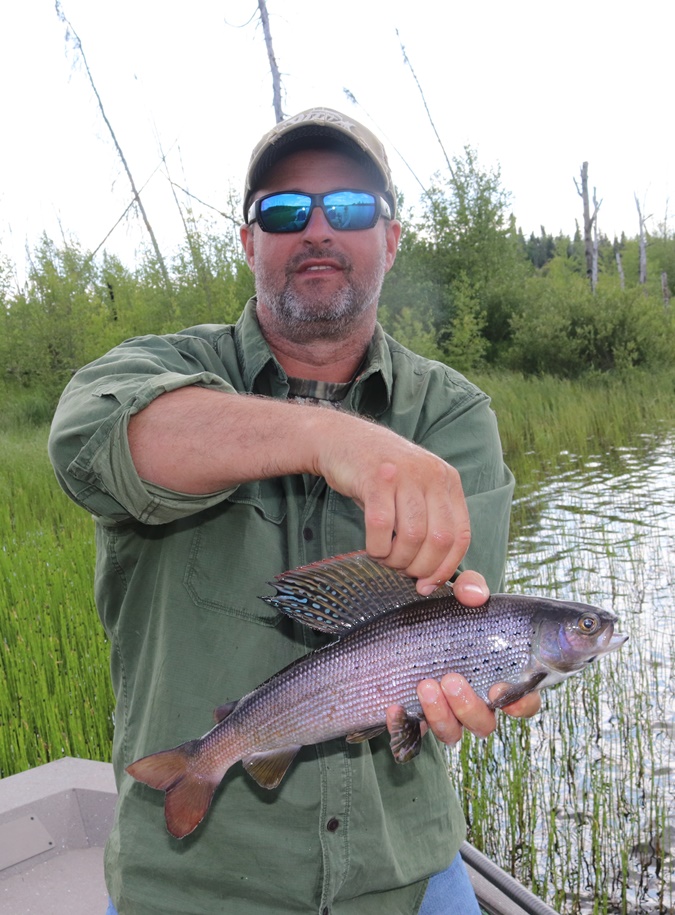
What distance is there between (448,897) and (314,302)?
6.84 feet

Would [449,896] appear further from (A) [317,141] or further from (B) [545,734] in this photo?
(B) [545,734]

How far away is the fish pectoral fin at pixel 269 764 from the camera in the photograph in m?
2.08

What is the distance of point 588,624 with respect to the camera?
2.06 metres

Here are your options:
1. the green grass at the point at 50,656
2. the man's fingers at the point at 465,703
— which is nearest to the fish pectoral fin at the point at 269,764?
the man's fingers at the point at 465,703

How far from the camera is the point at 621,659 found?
680 centimetres

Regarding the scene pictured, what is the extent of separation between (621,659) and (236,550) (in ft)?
17.3

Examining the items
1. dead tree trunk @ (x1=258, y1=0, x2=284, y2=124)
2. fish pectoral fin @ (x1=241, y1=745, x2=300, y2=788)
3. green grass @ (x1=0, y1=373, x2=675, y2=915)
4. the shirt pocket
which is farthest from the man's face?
dead tree trunk @ (x1=258, y1=0, x2=284, y2=124)

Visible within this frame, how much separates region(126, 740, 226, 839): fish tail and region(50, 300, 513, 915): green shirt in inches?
11.9

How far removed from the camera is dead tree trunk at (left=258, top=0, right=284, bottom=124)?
62.0ft

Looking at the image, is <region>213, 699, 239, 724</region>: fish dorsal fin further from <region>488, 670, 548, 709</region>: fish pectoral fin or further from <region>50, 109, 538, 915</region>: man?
<region>488, 670, 548, 709</region>: fish pectoral fin

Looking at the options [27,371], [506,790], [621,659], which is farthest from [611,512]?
[27,371]

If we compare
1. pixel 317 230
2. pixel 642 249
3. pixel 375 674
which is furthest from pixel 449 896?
pixel 642 249

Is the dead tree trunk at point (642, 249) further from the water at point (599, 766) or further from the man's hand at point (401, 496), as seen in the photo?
the man's hand at point (401, 496)

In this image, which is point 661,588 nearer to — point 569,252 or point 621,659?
point 621,659
